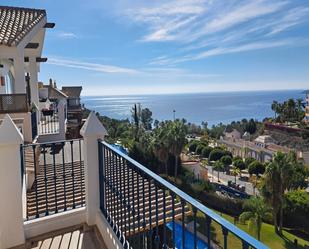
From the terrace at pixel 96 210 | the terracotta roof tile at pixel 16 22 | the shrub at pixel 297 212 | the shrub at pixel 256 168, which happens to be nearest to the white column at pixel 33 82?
the terracotta roof tile at pixel 16 22

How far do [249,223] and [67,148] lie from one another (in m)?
12.2

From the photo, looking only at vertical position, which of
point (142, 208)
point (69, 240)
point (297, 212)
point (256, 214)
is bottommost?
point (297, 212)

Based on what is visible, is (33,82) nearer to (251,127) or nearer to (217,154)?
(217,154)

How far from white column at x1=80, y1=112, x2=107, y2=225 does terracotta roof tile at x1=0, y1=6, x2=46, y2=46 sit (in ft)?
24.6

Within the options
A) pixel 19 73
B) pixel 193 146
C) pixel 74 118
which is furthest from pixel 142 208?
pixel 193 146

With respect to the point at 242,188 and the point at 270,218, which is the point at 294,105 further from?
the point at 270,218

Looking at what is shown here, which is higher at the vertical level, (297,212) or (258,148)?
(258,148)

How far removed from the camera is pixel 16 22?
11.0m

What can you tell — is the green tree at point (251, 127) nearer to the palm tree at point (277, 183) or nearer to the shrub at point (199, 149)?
the shrub at point (199, 149)

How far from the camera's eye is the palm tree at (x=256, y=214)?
56.6 feet

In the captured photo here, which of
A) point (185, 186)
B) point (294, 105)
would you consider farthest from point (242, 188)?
point (294, 105)

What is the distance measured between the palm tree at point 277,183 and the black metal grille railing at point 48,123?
15645 mm

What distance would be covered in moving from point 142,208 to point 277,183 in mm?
20789

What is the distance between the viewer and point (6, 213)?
329 centimetres
